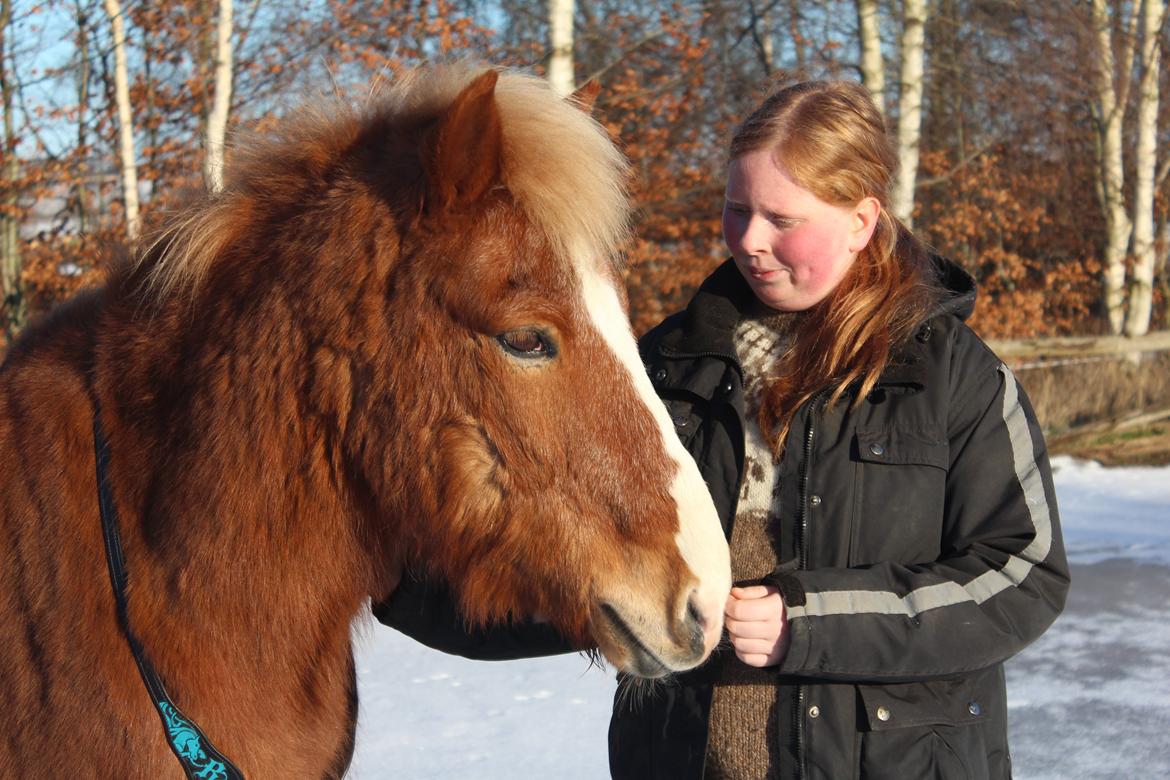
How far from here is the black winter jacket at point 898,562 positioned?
1.84 metres

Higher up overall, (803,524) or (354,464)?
(354,464)

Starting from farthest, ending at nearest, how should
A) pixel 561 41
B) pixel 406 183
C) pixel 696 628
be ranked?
pixel 561 41 → pixel 406 183 → pixel 696 628

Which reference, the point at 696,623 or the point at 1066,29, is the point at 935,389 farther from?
the point at 1066,29

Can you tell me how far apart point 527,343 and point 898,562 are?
32.9 inches

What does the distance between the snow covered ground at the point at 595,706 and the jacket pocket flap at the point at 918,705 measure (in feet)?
6.51

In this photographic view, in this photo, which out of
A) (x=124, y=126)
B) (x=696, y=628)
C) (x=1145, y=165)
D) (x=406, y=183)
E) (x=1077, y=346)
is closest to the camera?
(x=696, y=628)

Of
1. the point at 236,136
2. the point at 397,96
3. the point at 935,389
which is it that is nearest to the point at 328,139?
the point at 397,96

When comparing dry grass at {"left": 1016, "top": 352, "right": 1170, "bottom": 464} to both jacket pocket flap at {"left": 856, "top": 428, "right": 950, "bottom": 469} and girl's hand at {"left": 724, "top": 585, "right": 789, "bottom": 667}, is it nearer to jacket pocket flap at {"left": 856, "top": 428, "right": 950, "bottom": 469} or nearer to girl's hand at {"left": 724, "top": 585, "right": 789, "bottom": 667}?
jacket pocket flap at {"left": 856, "top": 428, "right": 950, "bottom": 469}

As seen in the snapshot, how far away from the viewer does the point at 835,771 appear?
1.88 m

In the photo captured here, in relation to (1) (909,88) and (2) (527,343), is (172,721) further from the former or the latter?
(1) (909,88)

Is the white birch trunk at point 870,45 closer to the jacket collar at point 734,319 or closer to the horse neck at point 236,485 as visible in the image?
the jacket collar at point 734,319

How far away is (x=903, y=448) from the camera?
6.38ft

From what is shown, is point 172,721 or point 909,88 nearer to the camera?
point 172,721

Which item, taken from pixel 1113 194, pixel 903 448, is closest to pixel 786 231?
pixel 903 448
